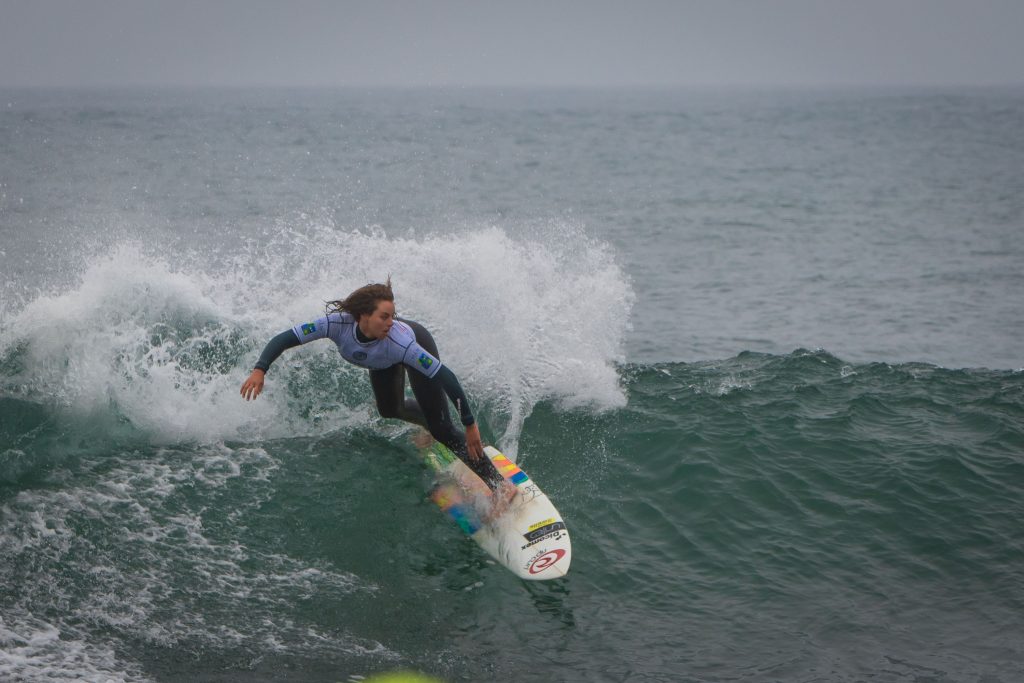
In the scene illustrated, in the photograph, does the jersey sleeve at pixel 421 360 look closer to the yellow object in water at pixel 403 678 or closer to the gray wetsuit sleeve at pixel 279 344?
the gray wetsuit sleeve at pixel 279 344

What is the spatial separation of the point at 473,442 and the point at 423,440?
5.54 feet

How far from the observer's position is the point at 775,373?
12.0m

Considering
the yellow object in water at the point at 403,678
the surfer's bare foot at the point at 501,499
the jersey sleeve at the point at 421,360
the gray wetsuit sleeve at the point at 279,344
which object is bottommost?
the yellow object in water at the point at 403,678

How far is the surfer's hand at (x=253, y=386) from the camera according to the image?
7.10 m

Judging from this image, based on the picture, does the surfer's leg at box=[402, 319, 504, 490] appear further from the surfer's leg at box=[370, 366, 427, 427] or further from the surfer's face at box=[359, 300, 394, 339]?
the surfer's face at box=[359, 300, 394, 339]

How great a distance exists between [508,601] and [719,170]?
39.1m

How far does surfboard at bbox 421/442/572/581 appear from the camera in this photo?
24.6ft

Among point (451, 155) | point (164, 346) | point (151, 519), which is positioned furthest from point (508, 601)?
point (451, 155)

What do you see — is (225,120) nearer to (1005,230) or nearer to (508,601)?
(1005,230)

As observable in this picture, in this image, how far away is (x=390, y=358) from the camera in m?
7.79

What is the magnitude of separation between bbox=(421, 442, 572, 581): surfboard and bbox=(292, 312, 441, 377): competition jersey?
1413 millimetres

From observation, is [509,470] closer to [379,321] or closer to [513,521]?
[513,521]

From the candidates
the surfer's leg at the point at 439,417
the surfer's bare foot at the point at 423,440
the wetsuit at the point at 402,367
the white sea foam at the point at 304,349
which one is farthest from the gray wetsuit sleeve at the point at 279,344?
the white sea foam at the point at 304,349

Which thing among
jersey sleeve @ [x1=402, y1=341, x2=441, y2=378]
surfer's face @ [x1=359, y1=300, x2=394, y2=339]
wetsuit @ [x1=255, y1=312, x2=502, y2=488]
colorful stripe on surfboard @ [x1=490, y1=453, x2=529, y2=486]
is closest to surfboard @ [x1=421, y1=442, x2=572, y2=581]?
colorful stripe on surfboard @ [x1=490, y1=453, x2=529, y2=486]
